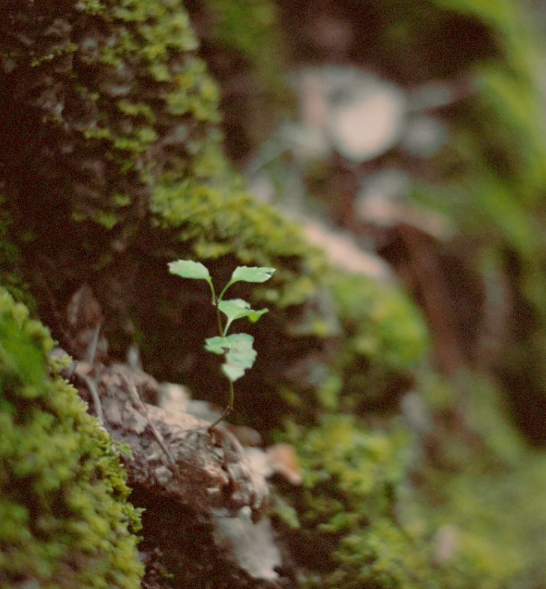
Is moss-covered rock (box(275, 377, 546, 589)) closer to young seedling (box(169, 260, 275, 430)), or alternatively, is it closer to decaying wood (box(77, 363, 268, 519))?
decaying wood (box(77, 363, 268, 519))

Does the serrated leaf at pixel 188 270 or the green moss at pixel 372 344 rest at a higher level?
the green moss at pixel 372 344

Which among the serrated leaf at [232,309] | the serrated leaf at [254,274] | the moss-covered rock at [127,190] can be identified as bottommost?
the serrated leaf at [232,309]

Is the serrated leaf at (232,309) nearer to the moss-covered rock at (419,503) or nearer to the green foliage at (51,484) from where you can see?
the green foliage at (51,484)

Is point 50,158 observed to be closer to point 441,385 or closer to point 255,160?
point 255,160

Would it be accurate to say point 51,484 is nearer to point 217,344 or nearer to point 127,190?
point 217,344

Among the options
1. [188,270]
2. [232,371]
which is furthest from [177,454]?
[188,270]

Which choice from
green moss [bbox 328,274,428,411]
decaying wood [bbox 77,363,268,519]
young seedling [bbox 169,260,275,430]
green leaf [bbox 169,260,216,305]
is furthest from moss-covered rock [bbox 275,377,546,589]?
green leaf [bbox 169,260,216,305]

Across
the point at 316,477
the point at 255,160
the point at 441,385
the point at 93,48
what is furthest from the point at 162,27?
the point at 441,385

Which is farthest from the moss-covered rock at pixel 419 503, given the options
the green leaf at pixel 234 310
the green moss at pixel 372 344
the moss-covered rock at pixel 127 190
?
the green leaf at pixel 234 310
